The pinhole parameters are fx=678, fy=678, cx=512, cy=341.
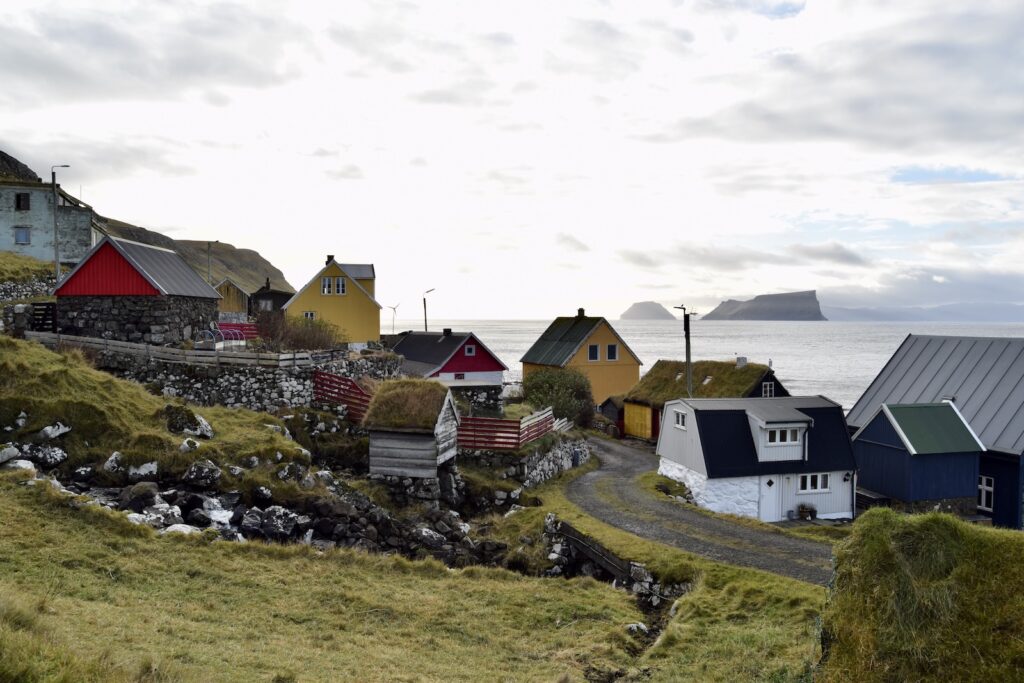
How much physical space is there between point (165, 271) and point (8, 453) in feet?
58.8

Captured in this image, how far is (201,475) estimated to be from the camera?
782 inches

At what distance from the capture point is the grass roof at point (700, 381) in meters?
40.8

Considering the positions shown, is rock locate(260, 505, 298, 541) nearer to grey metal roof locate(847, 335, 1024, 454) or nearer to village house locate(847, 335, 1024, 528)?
village house locate(847, 335, 1024, 528)

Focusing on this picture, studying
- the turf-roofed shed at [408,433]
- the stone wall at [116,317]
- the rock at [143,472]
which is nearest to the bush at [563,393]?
the turf-roofed shed at [408,433]

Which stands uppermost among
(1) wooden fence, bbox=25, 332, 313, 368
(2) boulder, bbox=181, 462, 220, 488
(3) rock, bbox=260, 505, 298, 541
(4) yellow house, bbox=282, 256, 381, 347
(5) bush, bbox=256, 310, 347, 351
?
(4) yellow house, bbox=282, 256, 381, 347

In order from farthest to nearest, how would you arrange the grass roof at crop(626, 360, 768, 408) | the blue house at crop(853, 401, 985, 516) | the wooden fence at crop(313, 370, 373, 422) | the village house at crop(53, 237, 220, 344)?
the grass roof at crop(626, 360, 768, 408), the village house at crop(53, 237, 220, 344), the blue house at crop(853, 401, 985, 516), the wooden fence at crop(313, 370, 373, 422)

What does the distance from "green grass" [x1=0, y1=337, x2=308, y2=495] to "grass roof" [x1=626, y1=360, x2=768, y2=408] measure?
26.5 metres

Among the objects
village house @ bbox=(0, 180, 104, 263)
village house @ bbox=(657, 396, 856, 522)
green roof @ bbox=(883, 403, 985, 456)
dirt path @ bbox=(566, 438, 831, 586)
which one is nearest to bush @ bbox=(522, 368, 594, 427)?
dirt path @ bbox=(566, 438, 831, 586)

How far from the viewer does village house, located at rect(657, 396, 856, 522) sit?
28344mm

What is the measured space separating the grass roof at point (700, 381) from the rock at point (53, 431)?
1277 inches

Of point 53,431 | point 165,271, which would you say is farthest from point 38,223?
point 53,431

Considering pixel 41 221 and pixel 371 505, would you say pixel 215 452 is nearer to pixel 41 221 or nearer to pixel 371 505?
pixel 371 505

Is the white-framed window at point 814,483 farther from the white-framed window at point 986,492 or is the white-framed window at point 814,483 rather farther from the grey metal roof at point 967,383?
the white-framed window at point 986,492

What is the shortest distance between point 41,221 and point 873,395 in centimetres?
5512
